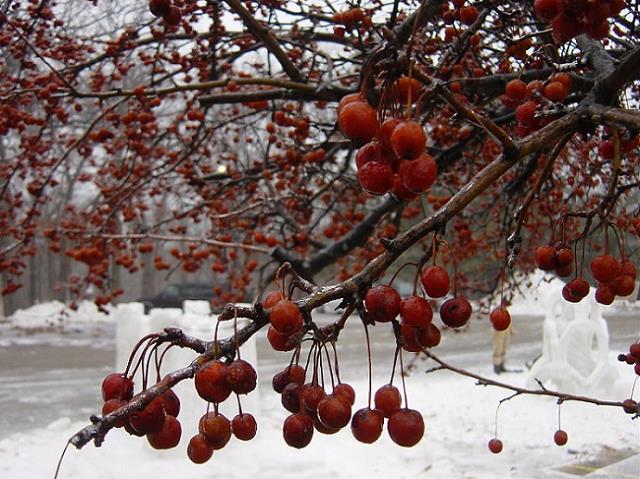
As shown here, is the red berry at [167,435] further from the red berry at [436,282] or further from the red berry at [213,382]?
the red berry at [436,282]

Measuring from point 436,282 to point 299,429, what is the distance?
0.40 meters

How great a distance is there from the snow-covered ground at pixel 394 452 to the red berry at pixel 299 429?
4.69 metres

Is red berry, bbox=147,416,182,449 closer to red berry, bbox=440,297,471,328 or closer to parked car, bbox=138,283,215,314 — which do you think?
red berry, bbox=440,297,471,328

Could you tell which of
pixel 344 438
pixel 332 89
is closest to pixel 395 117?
pixel 332 89

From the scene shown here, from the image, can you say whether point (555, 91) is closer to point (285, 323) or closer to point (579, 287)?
point (579, 287)

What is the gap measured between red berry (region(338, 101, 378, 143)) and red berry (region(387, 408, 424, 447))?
564 mm

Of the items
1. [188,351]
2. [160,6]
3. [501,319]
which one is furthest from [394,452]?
[160,6]

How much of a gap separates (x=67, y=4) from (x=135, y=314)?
143 inches

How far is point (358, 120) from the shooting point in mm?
1170

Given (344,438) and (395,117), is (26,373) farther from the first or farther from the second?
(395,117)

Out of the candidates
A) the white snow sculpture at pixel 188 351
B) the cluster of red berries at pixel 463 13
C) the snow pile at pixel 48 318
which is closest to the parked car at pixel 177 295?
the snow pile at pixel 48 318

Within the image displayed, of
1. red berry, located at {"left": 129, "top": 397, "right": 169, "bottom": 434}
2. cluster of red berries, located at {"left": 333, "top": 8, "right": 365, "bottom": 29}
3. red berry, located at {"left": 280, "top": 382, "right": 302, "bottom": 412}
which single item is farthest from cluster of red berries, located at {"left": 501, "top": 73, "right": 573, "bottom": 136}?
cluster of red berries, located at {"left": 333, "top": 8, "right": 365, "bottom": 29}

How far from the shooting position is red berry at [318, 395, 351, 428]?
124cm

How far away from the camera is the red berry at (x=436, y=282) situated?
1.37 meters
